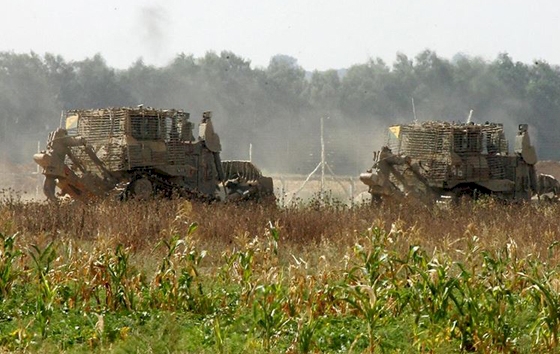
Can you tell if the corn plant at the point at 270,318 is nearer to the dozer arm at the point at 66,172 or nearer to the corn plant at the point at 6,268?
the corn plant at the point at 6,268

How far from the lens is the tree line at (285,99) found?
62406 millimetres

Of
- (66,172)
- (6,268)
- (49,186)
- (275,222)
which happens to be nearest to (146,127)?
(66,172)

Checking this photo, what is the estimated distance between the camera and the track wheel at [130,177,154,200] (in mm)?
26047

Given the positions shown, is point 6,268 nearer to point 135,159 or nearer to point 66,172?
point 66,172

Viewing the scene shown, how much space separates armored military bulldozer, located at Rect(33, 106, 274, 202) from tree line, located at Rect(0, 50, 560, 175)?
30.1 metres

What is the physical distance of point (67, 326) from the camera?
10633mm

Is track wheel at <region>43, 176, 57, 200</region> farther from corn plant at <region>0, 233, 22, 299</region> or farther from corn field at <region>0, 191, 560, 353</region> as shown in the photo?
corn plant at <region>0, 233, 22, 299</region>

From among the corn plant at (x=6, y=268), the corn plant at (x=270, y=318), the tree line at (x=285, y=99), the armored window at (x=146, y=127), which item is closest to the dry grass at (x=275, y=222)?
the armored window at (x=146, y=127)

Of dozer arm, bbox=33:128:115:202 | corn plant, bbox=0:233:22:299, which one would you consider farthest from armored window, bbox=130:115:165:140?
corn plant, bbox=0:233:22:299

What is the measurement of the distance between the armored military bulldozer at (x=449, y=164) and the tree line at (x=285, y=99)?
30.0 metres

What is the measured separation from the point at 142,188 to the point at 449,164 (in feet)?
24.5

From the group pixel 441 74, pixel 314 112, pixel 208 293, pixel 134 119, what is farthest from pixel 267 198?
pixel 441 74

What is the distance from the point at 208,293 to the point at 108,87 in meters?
53.9

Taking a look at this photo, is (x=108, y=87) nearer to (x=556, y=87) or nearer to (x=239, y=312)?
(x=556, y=87)
